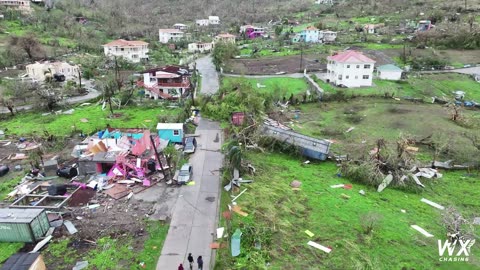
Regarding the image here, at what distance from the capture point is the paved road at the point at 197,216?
16.3 metres

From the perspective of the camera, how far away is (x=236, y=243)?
16.7 meters

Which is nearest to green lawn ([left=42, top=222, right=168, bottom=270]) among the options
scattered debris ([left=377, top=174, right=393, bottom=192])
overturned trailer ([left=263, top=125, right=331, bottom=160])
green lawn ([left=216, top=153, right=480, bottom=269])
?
green lawn ([left=216, top=153, right=480, bottom=269])

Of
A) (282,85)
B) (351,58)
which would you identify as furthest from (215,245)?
(351,58)

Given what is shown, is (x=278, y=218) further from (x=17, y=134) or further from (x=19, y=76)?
(x=19, y=76)

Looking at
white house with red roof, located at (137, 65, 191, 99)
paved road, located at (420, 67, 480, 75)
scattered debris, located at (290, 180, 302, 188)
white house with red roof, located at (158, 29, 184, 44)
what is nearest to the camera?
scattered debris, located at (290, 180, 302, 188)

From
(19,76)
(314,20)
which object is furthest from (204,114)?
(314,20)

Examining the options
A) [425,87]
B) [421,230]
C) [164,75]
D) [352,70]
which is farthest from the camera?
[352,70]

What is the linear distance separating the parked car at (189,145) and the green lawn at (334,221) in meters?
5.16

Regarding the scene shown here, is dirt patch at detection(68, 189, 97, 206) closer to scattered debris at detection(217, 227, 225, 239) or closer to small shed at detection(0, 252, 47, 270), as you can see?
small shed at detection(0, 252, 47, 270)

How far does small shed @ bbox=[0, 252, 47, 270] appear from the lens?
14211mm

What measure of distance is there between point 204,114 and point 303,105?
11184 millimetres

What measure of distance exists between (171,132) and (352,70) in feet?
86.5

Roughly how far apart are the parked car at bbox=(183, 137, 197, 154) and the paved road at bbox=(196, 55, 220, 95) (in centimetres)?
1455

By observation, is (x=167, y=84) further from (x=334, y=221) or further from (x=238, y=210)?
(x=334, y=221)
